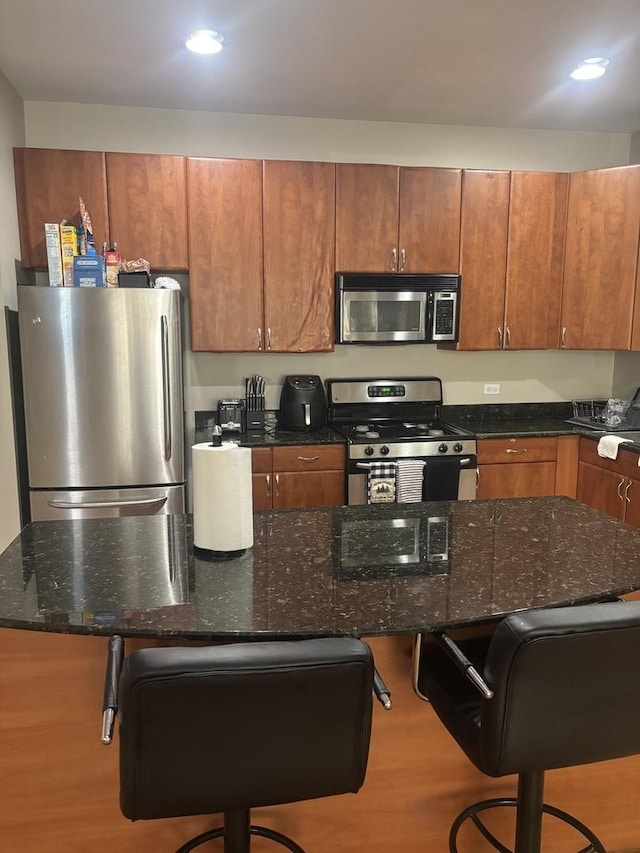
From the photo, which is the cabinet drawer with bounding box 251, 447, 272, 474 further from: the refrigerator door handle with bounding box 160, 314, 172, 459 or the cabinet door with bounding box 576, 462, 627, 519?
the cabinet door with bounding box 576, 462, 627, 519

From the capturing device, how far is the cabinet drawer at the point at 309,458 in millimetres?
3574

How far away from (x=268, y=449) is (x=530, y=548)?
78.0 inches

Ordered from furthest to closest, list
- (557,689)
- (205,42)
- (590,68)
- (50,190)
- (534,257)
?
1. (534,257)
2. (50,190)
3. (590,68)
4. (205,42)
5. (557,689)

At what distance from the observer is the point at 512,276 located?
12.8ft

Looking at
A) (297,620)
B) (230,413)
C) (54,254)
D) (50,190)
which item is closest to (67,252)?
(54,254)

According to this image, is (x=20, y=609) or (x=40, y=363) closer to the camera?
(x=20, y=609)

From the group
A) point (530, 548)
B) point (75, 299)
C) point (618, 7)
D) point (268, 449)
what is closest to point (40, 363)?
point (75, 299)

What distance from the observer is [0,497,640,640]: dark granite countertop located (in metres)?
1.36

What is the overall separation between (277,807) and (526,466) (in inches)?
103

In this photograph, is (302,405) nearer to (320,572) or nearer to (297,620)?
(320,572)

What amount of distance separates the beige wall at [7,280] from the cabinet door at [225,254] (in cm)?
89

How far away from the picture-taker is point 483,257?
3.88 meters

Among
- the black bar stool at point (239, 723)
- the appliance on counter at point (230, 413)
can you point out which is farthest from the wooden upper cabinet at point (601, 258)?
the black bar stool at point (239, 723)

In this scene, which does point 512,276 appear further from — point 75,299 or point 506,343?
point 75,299
